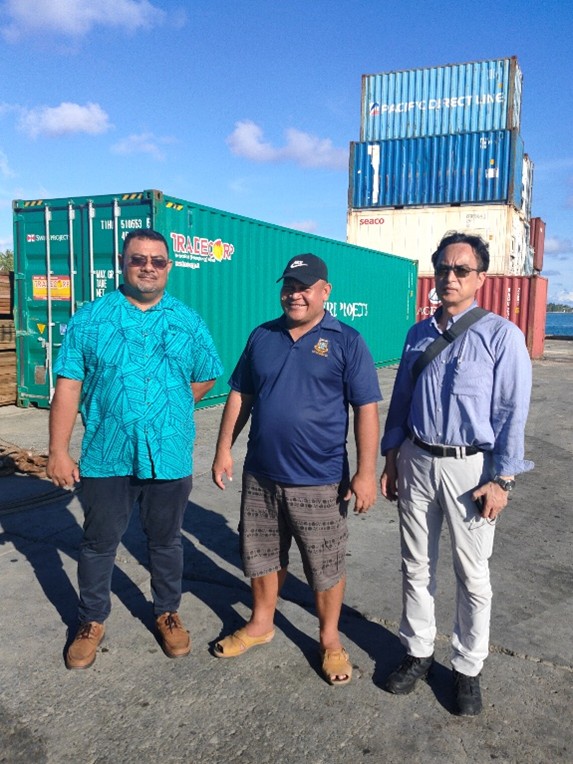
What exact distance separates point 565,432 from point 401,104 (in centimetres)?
1941

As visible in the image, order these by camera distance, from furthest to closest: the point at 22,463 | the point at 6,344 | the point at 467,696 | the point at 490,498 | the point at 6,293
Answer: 1. the point at 6,344
2. the point at 6,293
3. the point at 22,463
4. the point at 467,696
5. the point at 490,498

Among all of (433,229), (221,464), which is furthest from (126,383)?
(433,229)

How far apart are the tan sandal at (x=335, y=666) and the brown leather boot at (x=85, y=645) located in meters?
1.08

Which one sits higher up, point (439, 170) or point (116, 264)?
point (439, 170)

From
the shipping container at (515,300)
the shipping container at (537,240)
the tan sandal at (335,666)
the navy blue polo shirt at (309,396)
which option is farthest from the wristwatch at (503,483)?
the shipping container at (537,240)

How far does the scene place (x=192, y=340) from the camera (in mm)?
3123

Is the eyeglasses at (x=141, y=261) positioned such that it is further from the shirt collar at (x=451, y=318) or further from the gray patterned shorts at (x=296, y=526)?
the shirt collar at (x=451, y=318)

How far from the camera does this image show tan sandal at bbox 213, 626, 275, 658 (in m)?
3.09

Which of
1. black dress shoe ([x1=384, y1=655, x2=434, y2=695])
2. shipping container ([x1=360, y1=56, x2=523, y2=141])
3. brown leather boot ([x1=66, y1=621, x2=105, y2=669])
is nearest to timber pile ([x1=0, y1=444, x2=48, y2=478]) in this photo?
brown leather boot ([x1=66, y1=621, x2=105, y2=669])

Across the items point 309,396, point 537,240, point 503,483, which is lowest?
point 503,483

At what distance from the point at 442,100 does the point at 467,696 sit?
977 inches

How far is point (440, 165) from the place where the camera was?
2286 centimetres

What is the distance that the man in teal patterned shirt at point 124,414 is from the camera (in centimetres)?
293

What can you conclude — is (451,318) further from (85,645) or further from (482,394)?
(85,645)
